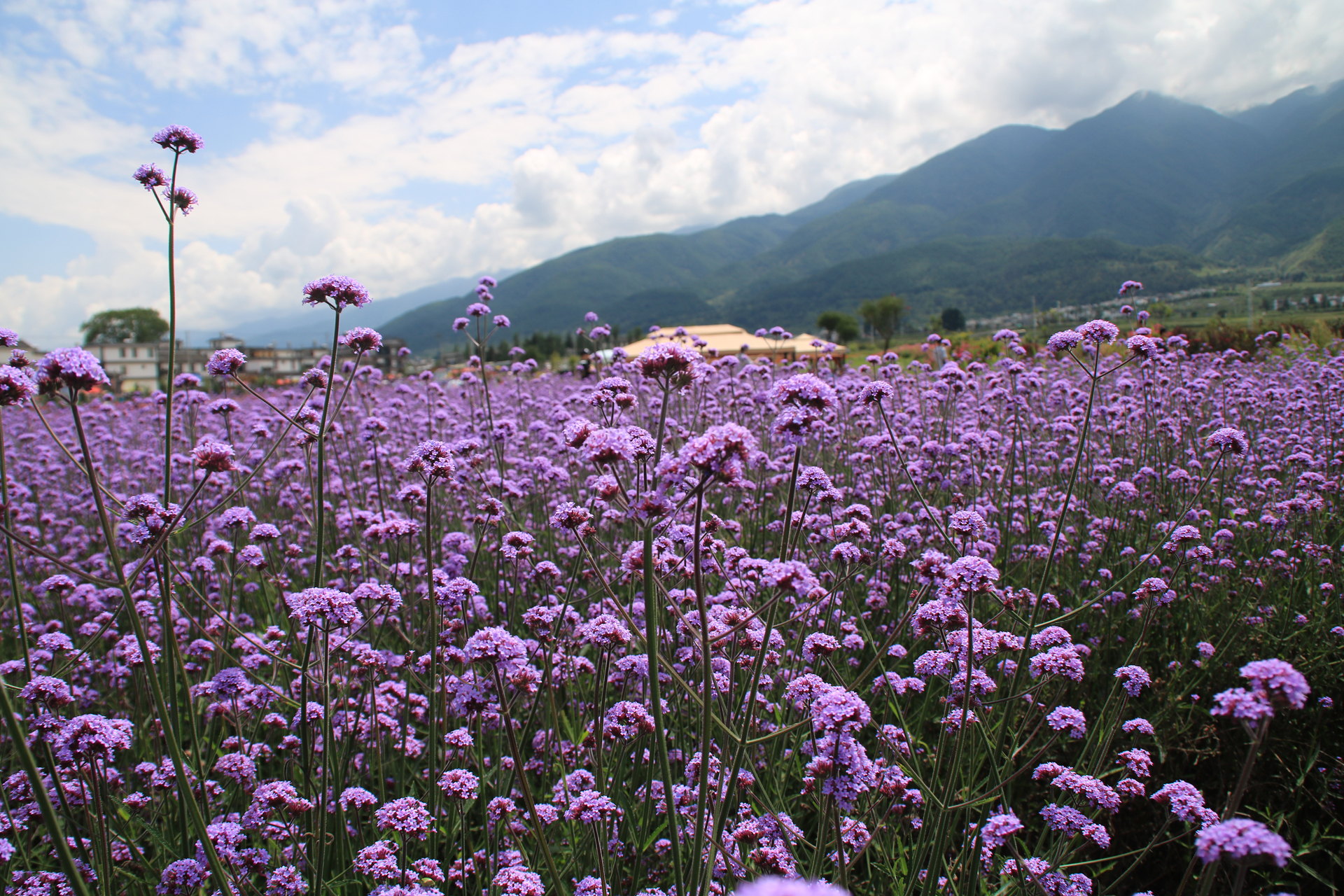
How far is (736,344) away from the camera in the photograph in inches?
808

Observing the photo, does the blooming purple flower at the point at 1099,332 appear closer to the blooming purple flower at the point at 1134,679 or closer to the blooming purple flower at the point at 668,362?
the blooming purple flower at the point at 1134,679

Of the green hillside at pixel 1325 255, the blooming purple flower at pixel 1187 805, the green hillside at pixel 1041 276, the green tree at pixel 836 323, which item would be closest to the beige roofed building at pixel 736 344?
the blooming purple flower at pixel 1187 805

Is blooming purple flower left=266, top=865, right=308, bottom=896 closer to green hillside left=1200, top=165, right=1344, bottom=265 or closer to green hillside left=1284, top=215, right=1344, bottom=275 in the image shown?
green hillside left=1284, top=215, right=1344, bottom=275

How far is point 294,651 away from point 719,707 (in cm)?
276

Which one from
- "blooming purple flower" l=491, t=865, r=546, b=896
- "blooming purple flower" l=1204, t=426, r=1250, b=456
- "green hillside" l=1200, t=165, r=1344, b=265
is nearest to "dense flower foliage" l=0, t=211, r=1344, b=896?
"blooming purple flower" l=491, t=865, r=546, b=896

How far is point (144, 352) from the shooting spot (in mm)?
71688

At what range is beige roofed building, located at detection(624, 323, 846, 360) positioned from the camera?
10422mm

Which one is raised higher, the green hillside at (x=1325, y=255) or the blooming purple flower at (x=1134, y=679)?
the green hillside at (x=1325, y=255)

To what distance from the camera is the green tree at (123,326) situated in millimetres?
106375

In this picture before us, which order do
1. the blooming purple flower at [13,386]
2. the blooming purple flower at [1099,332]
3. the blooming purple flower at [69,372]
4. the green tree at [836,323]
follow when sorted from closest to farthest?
the blooming purple flower at [13,386]
the blooming purple flower at [69,372]
the blooming purple flower at [1099,332]
the green tree at [836,323]

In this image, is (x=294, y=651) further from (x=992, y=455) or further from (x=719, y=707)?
(x=992, y=455)

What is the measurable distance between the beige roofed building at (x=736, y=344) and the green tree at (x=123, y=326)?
119362mm

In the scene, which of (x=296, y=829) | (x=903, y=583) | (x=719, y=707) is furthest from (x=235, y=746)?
(x=903, y=583)

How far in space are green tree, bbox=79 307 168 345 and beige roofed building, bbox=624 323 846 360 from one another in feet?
392
